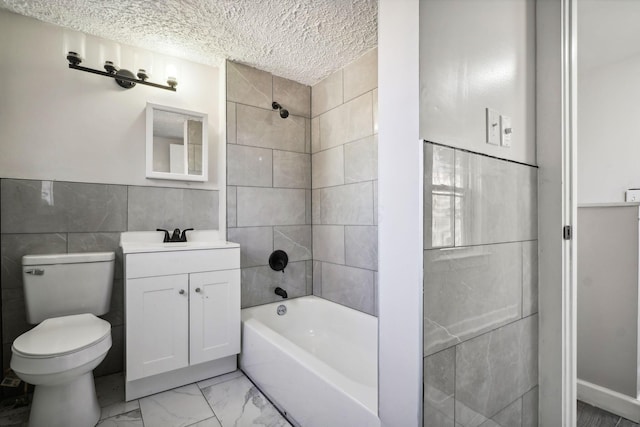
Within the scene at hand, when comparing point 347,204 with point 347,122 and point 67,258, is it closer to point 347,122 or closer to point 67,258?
point 347,122

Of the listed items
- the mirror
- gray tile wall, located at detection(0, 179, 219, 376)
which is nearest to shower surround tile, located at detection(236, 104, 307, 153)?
the mirror

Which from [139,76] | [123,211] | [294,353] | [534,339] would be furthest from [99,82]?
[534,339]

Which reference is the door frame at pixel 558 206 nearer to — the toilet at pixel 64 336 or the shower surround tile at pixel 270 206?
the shower surround tile at pixel 270 206

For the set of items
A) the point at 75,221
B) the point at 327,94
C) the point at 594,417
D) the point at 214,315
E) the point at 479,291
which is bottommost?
the point at 594,417

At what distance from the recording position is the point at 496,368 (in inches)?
44.5

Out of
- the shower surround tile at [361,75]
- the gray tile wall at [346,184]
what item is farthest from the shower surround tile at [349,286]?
the shower surround tile at [361,75]

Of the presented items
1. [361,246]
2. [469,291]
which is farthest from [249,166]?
[469,291]

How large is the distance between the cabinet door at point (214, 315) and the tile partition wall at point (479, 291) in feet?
5.20

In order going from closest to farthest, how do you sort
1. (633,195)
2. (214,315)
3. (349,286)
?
1. (214,315)
2. (633,195)
3. (349,286)

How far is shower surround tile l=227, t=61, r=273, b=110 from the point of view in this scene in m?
2.47

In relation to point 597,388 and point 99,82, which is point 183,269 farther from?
point 597,388

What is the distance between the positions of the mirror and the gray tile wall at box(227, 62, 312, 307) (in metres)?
0.22

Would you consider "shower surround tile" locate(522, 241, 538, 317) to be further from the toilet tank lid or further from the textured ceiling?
the toilet tank lid

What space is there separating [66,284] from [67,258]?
6.1 inches
